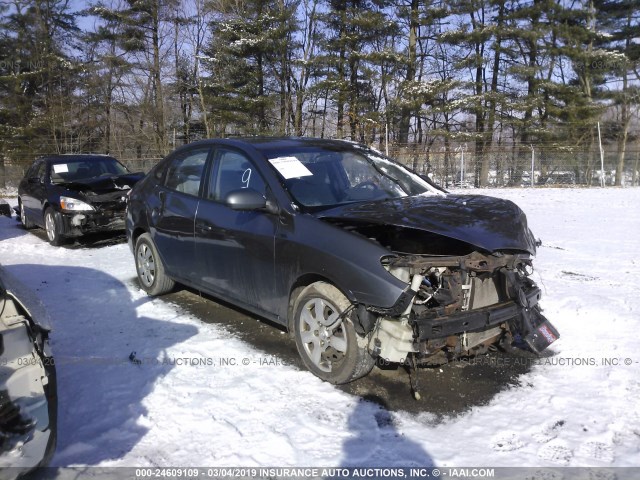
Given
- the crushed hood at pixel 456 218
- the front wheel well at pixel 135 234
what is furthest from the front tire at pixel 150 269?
the crushed hood at pixel 456 218

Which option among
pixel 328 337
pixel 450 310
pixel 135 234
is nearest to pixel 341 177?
pixel 328 337

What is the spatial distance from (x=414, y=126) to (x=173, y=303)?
26322 mm

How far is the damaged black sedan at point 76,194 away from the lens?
8.52 meters

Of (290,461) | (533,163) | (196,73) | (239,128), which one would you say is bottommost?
(290,461)

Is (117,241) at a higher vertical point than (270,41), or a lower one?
lower

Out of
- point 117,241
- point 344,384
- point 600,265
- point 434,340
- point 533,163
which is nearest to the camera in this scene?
point 434,340

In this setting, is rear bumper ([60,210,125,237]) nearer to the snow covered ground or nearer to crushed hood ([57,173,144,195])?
crushed hood ([57,173,144,195])

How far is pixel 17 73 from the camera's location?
101 ft

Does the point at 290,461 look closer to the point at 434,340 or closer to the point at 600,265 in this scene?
the point at 434,340

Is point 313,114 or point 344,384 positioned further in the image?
point 313,114

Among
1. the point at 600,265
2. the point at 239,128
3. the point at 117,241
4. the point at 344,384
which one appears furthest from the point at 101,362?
the point at 239,128

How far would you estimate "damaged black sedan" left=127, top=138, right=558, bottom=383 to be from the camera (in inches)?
124

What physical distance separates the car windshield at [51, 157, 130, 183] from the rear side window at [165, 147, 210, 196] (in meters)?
4.78

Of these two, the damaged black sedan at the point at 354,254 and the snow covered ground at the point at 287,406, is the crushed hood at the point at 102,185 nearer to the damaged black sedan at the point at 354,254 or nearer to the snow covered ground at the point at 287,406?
the snow covered ground at the point at 287,406
